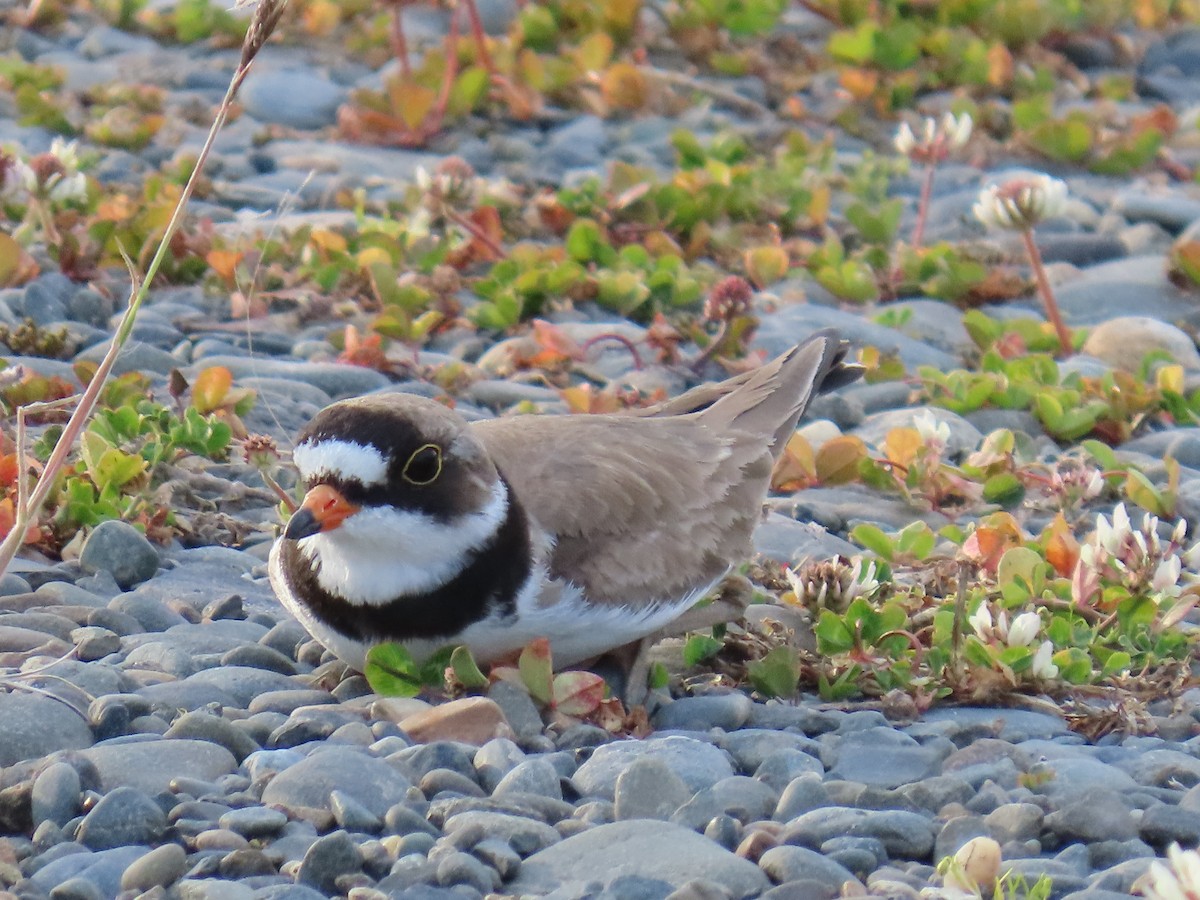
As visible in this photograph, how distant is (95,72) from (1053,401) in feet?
20.2

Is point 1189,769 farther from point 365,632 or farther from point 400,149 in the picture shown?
point 400,149

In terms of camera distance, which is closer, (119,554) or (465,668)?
(465,668)

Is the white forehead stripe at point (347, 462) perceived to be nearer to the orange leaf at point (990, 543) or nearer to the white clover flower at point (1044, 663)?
the white clover flower at point (1044, 663)

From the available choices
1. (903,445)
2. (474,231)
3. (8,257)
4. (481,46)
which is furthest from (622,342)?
(481,46)

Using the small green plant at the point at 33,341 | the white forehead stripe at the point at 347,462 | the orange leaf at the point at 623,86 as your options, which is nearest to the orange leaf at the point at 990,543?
the white forehead stripe at the point at 347,462

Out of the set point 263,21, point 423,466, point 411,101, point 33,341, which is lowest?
point 411,101

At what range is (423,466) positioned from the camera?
4180mm

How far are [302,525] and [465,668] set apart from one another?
53cm

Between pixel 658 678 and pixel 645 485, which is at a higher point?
pixel 645 485

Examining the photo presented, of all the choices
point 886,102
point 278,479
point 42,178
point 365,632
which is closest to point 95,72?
point 42,178

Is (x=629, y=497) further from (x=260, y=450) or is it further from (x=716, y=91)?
(x=716, y=91)

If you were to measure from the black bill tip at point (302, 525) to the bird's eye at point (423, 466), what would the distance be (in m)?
0.25

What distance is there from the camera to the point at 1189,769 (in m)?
3.95

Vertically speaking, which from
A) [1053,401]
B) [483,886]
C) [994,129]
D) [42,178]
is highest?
[483,886]
